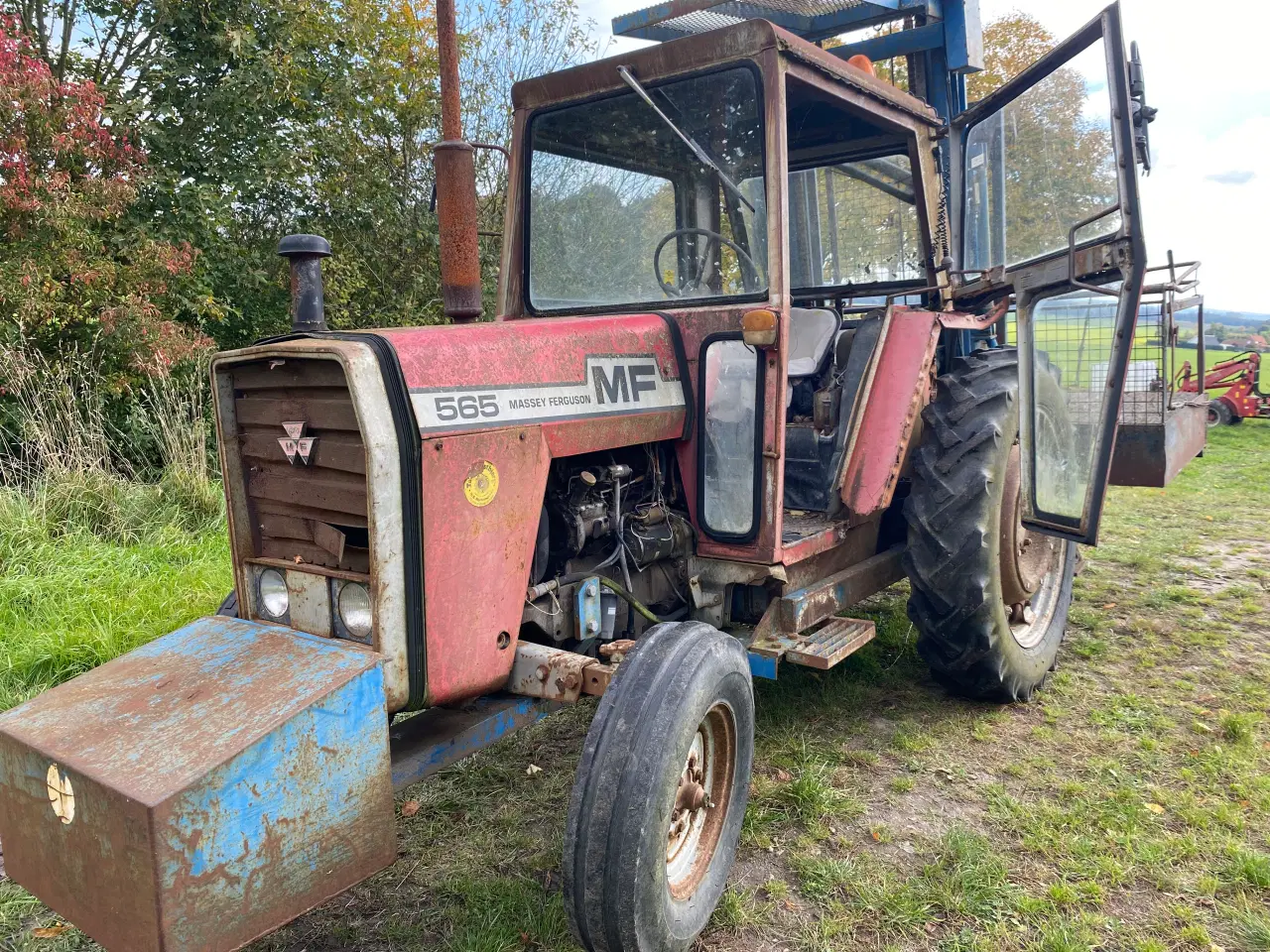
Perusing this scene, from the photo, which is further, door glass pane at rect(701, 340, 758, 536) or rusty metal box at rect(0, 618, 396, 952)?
door glass pane at rect(701, 340, 758, 536)

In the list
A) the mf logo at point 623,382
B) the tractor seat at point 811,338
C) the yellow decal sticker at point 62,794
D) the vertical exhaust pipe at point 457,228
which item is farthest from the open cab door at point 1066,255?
the yellow decal sticker at point 62,794

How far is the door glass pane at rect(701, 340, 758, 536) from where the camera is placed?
9.36 ft

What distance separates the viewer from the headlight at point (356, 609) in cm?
218

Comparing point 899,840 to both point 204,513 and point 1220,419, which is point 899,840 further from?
point 1220,419

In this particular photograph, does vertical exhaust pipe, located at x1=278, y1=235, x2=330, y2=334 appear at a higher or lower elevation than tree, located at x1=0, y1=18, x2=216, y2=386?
lower

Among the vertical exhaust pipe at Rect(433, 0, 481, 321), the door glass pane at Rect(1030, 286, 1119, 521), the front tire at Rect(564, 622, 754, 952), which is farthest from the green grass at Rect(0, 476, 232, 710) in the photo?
the door glass pane at Rect(1030, 286, 1119, 521)

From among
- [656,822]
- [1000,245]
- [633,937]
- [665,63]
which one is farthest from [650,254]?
[633,937]

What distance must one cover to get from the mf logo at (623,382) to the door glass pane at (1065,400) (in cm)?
144

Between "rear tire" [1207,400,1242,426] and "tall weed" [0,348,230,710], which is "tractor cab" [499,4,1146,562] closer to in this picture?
"tall weed" [0,348,230,710]

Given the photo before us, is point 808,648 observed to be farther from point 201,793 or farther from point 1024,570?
point 201,793

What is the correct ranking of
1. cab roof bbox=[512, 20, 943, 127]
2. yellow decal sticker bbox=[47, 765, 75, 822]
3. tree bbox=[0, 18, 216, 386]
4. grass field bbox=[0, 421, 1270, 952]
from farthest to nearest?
tree bbox=[0, 18, 216, 386]
cab roof bbox=[512, 20, 943, 127]
grass field bbox=[0, 421, 1270, 952]
yellow decal sticker bbox=[47, 765, 75, 822]

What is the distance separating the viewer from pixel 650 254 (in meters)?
3.25

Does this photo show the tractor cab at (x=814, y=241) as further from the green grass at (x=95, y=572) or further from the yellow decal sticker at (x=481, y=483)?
the green grass at (x=95, y=572)

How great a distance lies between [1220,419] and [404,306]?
11924 millimetres
